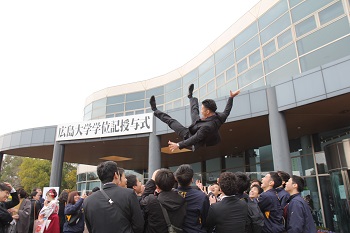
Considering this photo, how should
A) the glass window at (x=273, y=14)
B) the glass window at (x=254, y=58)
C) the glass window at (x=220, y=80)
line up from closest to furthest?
the glass window at (x=273, y=14) < the glass window at (x=254, y=58) < the glass window at (x=220, y=80)

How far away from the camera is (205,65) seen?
18406 millimetres

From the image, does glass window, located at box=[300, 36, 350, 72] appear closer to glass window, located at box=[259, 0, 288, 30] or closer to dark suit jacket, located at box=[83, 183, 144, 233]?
glass window, located at box=[259, 0, 288, 30]

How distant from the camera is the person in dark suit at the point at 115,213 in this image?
291cm

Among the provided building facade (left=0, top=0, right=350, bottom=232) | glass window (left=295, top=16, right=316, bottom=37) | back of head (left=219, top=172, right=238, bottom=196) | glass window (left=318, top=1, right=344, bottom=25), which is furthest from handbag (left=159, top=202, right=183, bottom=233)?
glass window (left=295, top=16, right=316, bottom=37)

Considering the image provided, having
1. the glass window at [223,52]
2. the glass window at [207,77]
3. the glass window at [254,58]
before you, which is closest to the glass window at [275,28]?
the glass window at [254,58]

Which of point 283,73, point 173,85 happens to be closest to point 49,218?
point 283,73

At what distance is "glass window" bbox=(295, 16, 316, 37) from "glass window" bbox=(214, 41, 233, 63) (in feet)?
15.2

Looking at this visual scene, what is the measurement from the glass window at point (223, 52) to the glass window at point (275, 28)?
2491mm

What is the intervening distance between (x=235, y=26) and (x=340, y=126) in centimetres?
809

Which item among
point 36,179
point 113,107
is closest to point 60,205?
point 113,107

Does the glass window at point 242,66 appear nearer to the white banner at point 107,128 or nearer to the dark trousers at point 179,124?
the white banner at point 107,128

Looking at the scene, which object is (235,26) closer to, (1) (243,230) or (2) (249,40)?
(2) (249,40)

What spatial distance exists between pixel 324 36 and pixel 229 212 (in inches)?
408

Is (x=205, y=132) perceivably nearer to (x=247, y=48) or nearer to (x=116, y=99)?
(x=247, y=48)
